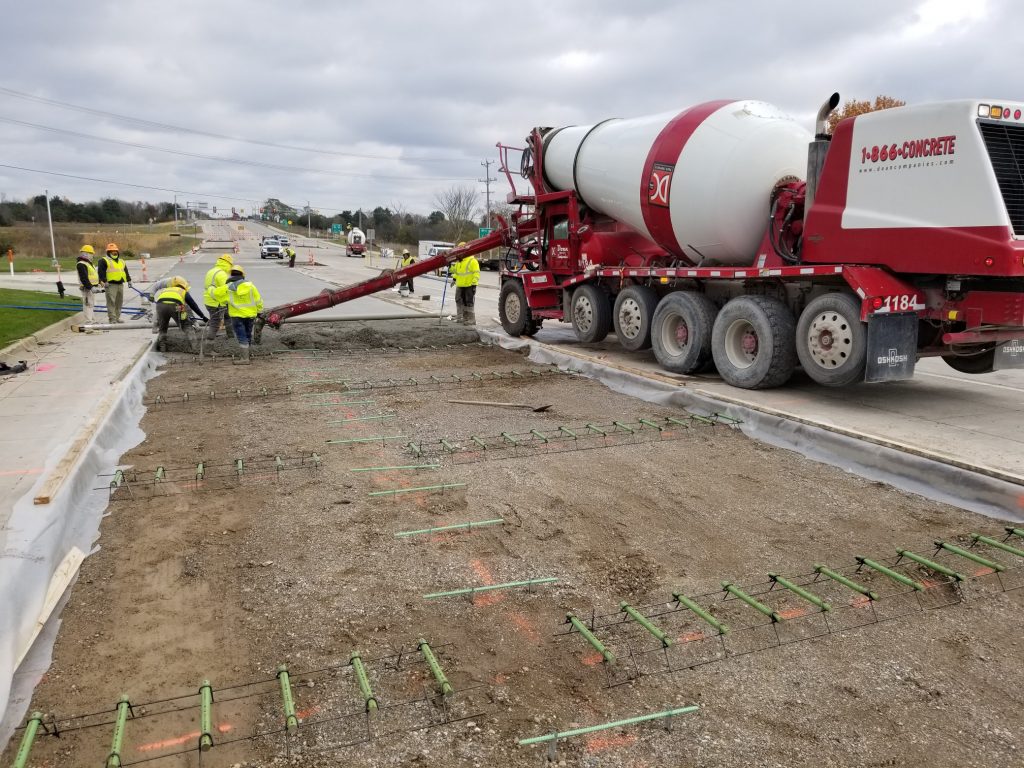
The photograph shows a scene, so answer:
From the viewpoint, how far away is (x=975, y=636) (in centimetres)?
354

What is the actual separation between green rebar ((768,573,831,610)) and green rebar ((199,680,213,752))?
2751mm

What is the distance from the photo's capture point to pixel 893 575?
395 centimetres


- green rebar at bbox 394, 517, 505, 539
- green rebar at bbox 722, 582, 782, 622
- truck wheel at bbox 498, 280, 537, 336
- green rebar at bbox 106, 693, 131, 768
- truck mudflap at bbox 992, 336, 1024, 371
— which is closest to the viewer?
green rebar at bbox 106, 693, 131, 768

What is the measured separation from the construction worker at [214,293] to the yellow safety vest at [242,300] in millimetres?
510

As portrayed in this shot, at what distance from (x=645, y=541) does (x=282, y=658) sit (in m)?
2.27

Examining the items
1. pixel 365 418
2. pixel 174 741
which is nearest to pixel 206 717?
pixel 174 741

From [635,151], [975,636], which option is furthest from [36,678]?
[635,151]

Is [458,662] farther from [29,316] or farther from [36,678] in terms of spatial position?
[29,316]

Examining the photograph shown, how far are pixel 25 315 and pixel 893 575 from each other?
1549 centimetres

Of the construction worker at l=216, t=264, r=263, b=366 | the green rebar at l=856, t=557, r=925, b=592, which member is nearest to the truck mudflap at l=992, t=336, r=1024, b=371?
the green rebar at l=856, t=557, r=925, b=592

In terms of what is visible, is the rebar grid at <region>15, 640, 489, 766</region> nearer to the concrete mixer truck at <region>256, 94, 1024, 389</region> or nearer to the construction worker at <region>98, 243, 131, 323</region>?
the concrete mixer truck at <region>256, 94, 1024, 389</region>

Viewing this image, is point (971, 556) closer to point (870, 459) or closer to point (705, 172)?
point (870, 459)

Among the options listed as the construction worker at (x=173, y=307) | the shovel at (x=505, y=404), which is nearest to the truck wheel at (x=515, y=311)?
the shovel at (x=505, y=404)

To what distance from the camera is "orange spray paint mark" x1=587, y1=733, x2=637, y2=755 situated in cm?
276
